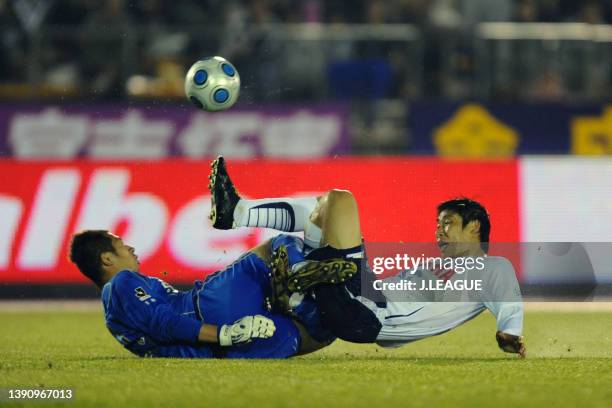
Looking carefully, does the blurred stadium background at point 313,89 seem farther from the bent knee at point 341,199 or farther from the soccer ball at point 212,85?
the bent knee at point 341,199

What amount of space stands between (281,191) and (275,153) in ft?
10.4

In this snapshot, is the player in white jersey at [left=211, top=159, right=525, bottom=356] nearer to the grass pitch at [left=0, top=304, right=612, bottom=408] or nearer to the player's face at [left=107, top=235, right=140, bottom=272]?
the grass pitch at [left=0, top=304, right=612, bottom=408]

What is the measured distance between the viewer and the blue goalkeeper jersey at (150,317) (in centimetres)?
819

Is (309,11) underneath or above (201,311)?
above

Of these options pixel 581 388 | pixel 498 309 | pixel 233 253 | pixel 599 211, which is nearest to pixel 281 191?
pixel 233 253

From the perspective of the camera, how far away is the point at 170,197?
14.2 meters

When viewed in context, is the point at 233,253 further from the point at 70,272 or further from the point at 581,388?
the point at 581,388

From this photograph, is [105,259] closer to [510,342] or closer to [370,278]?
[370,278]

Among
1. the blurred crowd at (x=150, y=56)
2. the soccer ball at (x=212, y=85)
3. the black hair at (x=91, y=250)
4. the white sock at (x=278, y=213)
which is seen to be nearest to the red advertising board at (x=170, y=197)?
the blurred crowd at (x=150, y=56)

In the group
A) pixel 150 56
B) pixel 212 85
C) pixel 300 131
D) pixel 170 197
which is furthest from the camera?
pixel 150 56

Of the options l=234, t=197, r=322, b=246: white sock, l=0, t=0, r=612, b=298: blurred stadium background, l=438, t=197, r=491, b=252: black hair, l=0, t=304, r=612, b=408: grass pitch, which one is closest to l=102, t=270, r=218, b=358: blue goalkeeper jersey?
l=0, t=304, r=612, b=408: grass pitch

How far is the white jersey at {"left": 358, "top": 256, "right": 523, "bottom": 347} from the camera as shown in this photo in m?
8.16

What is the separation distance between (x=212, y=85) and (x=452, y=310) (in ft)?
9.66

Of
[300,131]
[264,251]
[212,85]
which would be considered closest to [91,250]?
[264,251]
